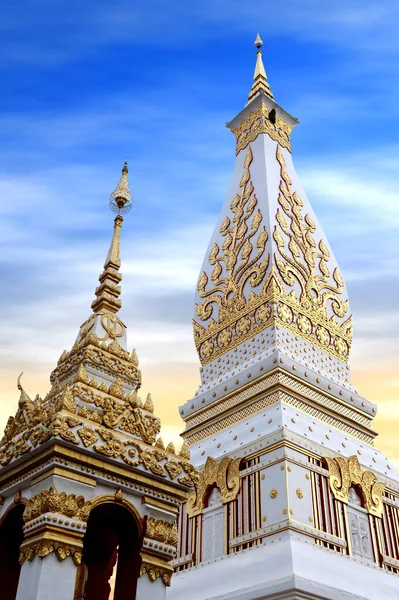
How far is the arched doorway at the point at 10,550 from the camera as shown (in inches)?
245

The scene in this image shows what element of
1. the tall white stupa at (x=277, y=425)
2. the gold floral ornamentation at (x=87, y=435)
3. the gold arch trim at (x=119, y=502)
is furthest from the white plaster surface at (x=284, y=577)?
the gold floral ornamentation at (x=87, y=435)

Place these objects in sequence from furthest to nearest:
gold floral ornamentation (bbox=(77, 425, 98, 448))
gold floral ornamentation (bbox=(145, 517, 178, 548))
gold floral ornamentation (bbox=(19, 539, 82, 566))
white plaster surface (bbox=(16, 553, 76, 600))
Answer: gold floral ornamentation (bbox=(145, 517, 178, 548)) → gold floral ornamentation (bbox=(77, 425, 98, 448)) → gold floral ornamentation (bbox=(19, 539, 82, 566)) → white plaster surface (bbox=(16, 553, 76, 600))

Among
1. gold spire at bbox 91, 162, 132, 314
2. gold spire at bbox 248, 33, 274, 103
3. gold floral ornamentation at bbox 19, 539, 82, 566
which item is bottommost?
gold floral ornamentation at bbox 19, 539, 82, 566

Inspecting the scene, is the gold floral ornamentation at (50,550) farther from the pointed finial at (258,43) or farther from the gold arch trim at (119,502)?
the pointed finial at (258,43)

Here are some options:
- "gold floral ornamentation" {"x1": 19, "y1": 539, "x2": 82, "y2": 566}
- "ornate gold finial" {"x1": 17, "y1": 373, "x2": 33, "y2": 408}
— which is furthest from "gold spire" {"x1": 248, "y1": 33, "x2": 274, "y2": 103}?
"gold floral ornamentation" {"x1": 19, "y1": 539, "x2": 82, "y2": 566}

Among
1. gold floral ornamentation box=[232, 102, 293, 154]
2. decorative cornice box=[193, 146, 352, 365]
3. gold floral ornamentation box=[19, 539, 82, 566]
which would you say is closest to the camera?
gold floral ornamentation box=[19, 539, 82, 566]

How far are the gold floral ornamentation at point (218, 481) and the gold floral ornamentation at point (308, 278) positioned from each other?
9.13ft

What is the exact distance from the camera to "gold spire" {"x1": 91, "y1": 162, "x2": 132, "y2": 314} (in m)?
8.05

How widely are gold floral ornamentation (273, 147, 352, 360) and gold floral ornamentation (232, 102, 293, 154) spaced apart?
1.70 meters

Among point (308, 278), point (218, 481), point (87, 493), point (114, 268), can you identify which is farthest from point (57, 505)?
point (308, 278)

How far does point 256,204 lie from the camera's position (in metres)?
13.6

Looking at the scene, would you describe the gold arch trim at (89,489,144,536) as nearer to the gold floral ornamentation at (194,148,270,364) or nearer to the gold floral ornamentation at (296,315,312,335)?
the gold floral ornamentation at (194,148,270,364)

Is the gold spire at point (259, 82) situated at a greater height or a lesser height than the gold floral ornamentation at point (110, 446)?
greater

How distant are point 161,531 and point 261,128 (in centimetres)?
1090
